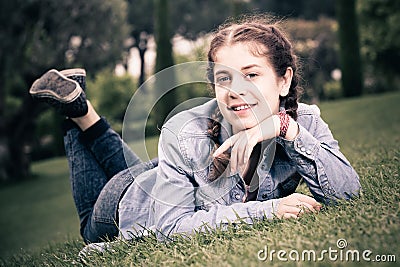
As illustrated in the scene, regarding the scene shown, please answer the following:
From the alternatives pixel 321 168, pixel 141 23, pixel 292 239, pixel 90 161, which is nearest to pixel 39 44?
pixel 90 161

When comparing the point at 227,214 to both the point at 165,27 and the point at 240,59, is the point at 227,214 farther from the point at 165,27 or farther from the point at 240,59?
the point at 165,27


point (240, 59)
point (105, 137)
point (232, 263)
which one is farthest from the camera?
point (105, 137)

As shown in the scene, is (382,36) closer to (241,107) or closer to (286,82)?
(286,82)

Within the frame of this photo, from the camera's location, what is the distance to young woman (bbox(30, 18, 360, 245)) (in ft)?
7.09

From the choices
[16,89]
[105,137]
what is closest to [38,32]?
[16,89]

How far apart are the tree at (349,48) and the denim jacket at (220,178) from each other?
12736mm

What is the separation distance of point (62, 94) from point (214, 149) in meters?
A: 1.38

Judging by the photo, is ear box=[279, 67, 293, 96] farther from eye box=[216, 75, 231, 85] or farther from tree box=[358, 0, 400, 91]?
tree box=[358, 0, 400, 91]

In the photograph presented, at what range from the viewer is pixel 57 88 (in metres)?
3.27

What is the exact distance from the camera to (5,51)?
1224 cm

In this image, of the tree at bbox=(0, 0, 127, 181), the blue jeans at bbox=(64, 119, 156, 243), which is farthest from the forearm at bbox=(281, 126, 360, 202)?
the tree at bbox=(0, 0, 127, 181)

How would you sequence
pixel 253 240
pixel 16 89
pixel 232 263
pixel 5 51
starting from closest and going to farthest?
pixel 232 263 → pixel 253 240 → pixel 5 51 → pixel 16 89

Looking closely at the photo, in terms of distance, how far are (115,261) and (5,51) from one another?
1140 cm

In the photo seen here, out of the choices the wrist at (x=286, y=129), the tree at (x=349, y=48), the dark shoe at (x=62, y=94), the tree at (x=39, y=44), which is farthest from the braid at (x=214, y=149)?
the tree at (x=349, y=48)
